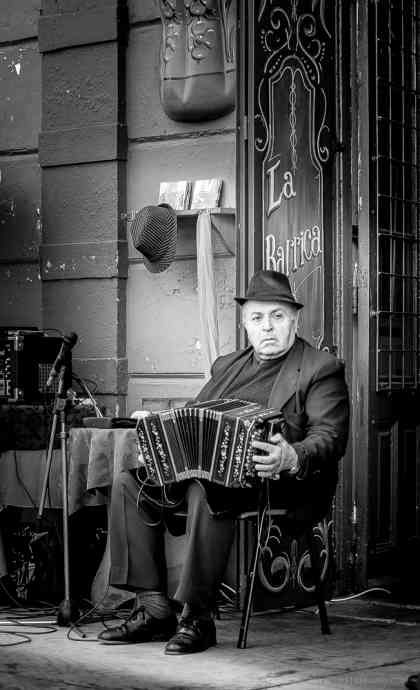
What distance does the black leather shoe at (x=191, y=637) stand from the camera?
490cm

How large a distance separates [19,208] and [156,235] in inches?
55.9

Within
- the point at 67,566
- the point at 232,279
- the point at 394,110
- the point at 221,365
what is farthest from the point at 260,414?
the point at 394,110

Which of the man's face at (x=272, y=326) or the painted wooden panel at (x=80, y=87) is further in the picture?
the painted wooden panel at (x=80, y=87)

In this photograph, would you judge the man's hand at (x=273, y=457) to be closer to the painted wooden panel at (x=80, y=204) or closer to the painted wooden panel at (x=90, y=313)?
→ the painted wooden panel at (x=90, y=313)

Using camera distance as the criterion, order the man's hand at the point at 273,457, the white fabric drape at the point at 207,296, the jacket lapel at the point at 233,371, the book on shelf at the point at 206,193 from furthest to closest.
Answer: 1. the book on shelf at the point at 206,193
2. the white fabric drape at the point at 207,296
3. the jacket lapel at the point at 233,371
4. the man's hand at the point at 273,457

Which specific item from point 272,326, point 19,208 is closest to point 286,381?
point 272,326

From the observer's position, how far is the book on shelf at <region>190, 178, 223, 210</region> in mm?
6480

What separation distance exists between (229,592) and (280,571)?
1.00ft

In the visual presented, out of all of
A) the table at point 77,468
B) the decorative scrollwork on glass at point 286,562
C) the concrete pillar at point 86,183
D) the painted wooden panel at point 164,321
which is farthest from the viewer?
the concrete pillar at point 86,183

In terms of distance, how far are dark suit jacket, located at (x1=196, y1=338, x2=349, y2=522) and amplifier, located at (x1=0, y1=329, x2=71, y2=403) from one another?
1448 mm

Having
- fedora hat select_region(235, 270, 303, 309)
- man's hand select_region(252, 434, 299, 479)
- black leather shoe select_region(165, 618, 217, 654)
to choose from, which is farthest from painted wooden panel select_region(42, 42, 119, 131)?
black leather shoe select_region(165, 618, 217, 654)

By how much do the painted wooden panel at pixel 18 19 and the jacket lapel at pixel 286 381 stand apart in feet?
10.0

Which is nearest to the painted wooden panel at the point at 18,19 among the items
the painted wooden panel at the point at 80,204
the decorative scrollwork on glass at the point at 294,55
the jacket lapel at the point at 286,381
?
the painted wooden panel at the point at 80,204

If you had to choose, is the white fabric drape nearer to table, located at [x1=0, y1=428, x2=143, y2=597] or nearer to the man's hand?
table, located at [x1=0, y1=428, x2=143, y2=597]
